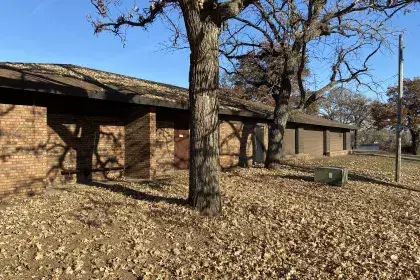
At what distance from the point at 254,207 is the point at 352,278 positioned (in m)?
3.47

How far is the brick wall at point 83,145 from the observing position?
10836 mm

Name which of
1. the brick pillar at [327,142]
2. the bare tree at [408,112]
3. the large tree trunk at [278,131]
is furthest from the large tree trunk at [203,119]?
the bare tree at [408,112]

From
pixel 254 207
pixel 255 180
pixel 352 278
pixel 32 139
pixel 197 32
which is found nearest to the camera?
pixel 352 278


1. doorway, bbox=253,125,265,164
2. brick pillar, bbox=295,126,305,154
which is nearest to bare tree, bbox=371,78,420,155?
brick pillar, bbox=295,126,305,154

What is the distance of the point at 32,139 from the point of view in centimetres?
916

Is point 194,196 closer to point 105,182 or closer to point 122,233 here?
point 122,233

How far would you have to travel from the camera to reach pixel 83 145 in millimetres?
11703

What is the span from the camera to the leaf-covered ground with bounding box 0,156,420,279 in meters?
5.30

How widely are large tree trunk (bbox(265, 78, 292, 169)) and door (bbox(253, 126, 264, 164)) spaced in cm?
313

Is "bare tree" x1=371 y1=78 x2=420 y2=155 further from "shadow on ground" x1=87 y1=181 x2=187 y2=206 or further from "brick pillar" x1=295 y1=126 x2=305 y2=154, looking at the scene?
"shadow on ground" x1=87 y1=181 x2=187 y2=206

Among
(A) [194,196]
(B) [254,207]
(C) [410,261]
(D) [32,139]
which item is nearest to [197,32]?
(A) [194,196]

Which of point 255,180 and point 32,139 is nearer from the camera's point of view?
point 32,139

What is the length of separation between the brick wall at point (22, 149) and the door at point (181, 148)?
245 inches

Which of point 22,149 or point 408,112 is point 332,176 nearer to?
point 22,149
